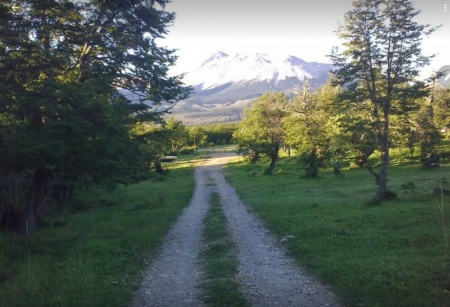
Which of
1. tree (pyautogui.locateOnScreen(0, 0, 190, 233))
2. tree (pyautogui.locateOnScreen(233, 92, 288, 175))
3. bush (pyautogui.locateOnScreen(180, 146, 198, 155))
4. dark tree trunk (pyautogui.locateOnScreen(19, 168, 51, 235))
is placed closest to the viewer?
tree (pyautogui.locateOnScreen(0, 0, 190, 233))

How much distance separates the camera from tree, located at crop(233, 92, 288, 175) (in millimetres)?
49375

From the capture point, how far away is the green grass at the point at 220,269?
8078 mm

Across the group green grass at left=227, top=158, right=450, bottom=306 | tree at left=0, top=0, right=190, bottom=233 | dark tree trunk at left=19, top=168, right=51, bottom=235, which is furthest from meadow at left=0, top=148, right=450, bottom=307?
tree at left=0, top=0, right=190, bottom=233

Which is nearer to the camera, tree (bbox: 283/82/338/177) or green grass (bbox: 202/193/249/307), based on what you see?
green grass (bbox: 202/193/249/307)

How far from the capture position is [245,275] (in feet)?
32.2

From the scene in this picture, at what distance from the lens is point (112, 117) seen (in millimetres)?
13062

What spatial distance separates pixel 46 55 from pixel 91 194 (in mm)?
22125

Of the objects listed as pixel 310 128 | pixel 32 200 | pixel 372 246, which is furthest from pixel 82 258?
pixel 310 128

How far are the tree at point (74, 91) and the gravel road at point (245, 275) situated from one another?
4.18 m

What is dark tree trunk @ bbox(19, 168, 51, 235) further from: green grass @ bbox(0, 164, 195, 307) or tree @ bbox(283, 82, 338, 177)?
tree @ bbox(283, 82, 338, 177)

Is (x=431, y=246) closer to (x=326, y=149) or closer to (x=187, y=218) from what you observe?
(x=187, y=218)

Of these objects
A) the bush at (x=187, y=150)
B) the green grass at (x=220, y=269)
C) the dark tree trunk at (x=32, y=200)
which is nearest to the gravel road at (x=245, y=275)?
the green grass at (x=220, y=269)

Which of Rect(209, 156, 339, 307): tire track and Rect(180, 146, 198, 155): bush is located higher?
Rect(180, 146, 198, 155): bush

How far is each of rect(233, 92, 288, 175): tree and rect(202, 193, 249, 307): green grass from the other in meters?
32.4
